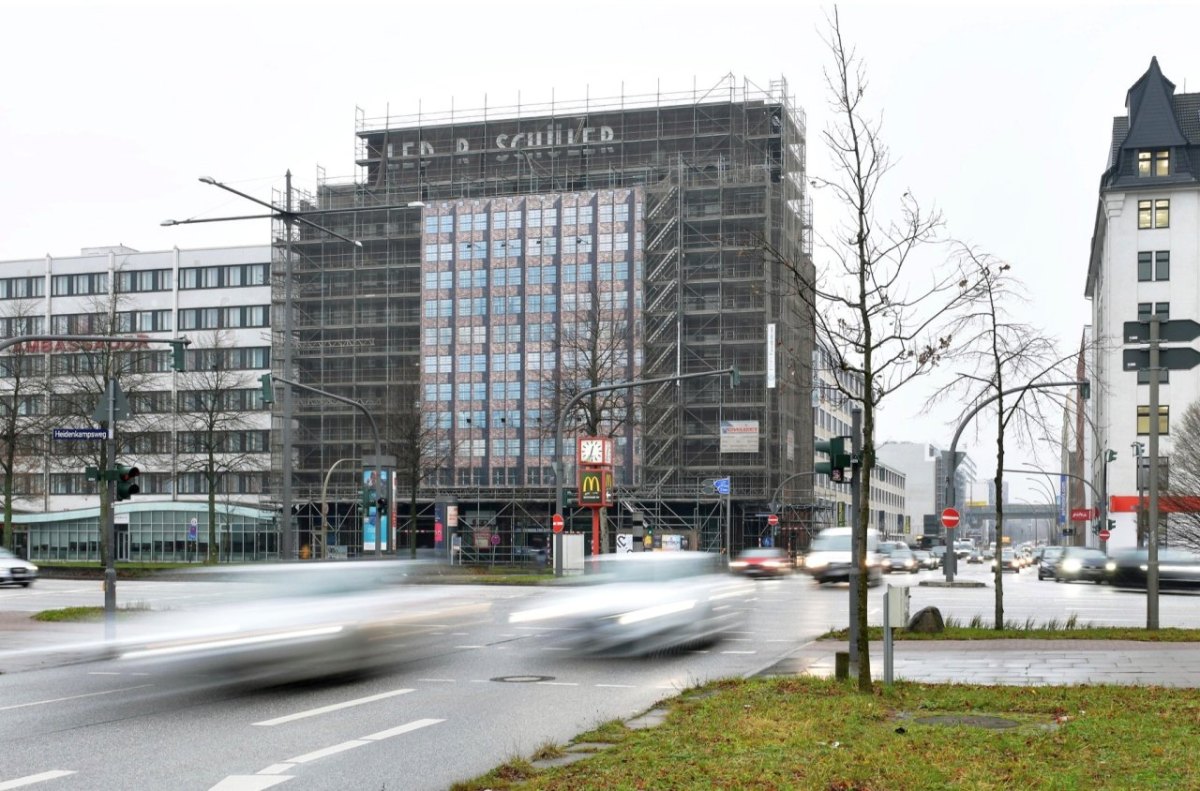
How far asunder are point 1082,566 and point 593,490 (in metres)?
18.7

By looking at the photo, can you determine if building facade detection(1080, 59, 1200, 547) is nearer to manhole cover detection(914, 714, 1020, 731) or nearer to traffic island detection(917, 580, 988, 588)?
traffic island detection(917, 580, 988, 588)

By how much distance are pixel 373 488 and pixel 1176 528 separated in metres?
35.4

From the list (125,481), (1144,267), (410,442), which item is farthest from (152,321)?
(125,481)

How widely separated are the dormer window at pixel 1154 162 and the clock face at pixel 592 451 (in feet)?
159

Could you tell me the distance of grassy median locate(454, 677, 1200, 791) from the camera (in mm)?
8359

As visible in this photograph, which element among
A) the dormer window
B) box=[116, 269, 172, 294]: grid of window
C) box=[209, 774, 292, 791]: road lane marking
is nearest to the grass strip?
box=[209, 774, 292, 791]: road lane marking

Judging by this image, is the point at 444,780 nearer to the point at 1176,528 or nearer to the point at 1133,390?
the point at 1176,528

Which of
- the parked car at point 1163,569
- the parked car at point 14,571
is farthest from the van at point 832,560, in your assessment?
the parked car at point 14,571

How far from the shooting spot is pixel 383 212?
89.5m

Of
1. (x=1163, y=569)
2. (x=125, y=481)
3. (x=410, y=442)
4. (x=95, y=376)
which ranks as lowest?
(x=1163, y=569)

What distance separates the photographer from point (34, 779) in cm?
952

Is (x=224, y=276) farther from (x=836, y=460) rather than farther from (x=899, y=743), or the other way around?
(x=899, y=743)

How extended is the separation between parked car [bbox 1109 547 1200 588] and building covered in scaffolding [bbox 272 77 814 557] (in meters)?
32.2

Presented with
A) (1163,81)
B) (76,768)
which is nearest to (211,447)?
(76,768)
